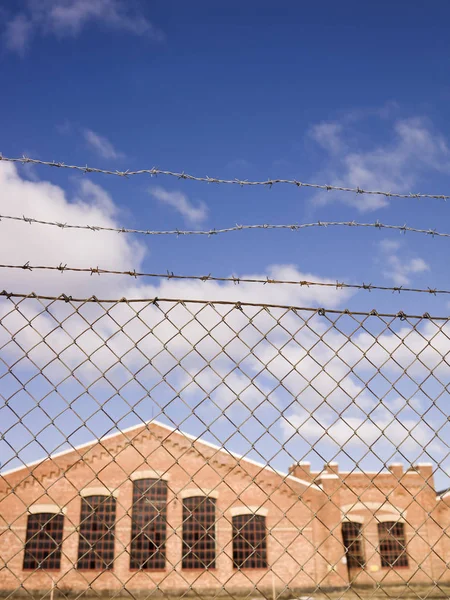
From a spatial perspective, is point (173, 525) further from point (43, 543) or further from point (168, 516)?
point (43, 543)

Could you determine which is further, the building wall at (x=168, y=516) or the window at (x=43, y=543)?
the window at (x=43, y=543)

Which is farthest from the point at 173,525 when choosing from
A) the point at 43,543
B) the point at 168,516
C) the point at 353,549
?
the point at 353,549

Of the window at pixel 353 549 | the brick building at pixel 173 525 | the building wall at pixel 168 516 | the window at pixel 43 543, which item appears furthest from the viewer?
the window at pixel 353 549

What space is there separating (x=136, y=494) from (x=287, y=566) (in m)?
7.24

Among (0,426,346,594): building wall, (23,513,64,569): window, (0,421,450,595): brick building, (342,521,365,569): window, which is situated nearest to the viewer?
(0,426,346,594): building wall

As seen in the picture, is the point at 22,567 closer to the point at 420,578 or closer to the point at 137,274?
the point at 420,578

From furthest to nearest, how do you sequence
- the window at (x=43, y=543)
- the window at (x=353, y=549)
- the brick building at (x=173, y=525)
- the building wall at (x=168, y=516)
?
1. the window at (x=353, y=549)
2. the window at (x=43, y=543)
3. the brick building at (x=173, y=525)
4. the building wall at (x=168, y=516)

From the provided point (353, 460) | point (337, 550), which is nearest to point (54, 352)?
point (353, 460)

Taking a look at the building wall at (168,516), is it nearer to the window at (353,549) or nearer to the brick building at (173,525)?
the brick building at (173,525)

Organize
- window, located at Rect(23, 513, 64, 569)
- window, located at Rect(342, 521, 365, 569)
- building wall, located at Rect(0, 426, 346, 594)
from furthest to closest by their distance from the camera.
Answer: window, located at Rect(342, 521, 365, 569) → window, located at Rect(23, 513, 64, 569) → building wall, located at Rect(0, 426, 346, 594)

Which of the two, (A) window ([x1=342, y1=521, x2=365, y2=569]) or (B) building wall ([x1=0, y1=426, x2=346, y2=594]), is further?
(A) window ([x1=342, y1=521, x2=365, y2=569])

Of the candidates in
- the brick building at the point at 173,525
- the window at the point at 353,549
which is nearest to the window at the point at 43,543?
the brick building at the point at 173,525

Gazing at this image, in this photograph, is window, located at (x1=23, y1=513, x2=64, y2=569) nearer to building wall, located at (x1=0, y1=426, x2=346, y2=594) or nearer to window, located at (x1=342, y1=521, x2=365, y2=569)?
building wall, located at (x1=0, y1=426, x2=346, y2=594)

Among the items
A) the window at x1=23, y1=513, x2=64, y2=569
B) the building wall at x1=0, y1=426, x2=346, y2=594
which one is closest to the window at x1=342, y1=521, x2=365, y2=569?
the building wall at x1=0, y1=426, x2=346, y2=594
